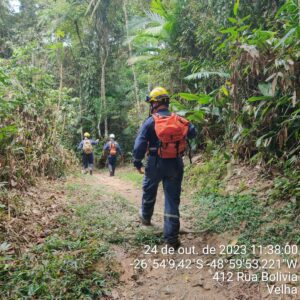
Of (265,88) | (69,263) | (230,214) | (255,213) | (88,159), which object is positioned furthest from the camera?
(88,159)

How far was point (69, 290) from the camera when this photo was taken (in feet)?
10.1

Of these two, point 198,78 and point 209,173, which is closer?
point 209,173

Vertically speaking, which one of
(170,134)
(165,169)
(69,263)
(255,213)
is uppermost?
(170,134)

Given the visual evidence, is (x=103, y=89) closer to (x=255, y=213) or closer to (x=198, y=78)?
(x=198, y=78)

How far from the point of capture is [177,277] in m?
3.67

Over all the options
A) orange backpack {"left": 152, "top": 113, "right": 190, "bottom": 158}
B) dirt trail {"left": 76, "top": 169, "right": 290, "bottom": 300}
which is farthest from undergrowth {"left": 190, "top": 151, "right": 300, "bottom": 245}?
orange backpack {"left": 152, "top": 113, "right": 190, "bottom": 158}

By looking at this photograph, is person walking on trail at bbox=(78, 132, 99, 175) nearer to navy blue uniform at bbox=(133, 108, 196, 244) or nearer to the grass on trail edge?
the grass on trail edge

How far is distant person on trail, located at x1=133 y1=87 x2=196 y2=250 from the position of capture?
4.22 m

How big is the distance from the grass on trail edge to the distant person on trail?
591mm

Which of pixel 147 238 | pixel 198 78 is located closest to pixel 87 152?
pixel 198 78

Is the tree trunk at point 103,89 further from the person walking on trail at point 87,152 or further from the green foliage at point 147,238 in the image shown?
the green foliage at point 147,238

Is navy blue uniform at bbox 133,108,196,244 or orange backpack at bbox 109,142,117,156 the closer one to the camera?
navy blue uniform at bbox 133,108,196,244

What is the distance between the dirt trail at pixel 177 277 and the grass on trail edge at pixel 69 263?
20 cm

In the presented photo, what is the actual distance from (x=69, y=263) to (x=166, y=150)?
6.26ft
